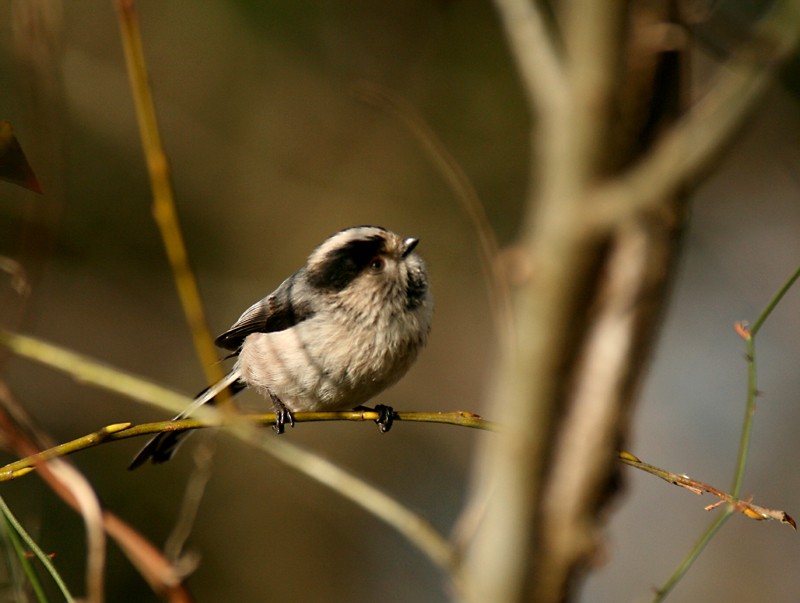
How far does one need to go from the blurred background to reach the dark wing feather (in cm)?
292

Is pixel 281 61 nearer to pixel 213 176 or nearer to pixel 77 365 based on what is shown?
pixel 213 176

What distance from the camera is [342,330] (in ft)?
8.87

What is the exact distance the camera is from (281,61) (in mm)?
7121

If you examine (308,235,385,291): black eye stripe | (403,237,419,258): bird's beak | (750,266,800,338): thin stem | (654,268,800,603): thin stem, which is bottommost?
(654,268,800,603): thin stem

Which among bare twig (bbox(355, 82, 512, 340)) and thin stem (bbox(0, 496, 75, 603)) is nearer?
thin stem (bbox(0, 496, 75, 603))

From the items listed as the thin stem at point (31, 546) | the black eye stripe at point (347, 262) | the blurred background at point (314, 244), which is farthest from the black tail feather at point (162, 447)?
the blurred background at point (314, 244)

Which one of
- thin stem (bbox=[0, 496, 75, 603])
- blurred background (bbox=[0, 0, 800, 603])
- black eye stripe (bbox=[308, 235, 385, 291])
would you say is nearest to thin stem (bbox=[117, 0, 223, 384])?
thin stem (bbox=[0, 496, 75, 603])

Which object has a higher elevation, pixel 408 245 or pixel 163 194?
pixel 408 245

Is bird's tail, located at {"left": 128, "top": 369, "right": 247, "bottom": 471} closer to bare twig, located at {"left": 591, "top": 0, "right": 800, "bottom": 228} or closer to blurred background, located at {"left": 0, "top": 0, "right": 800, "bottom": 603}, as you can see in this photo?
bare twig, located at {"left": 591, "top": 0, "right": 800, "bottom": 228}

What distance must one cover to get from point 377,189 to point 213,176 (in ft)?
4.10

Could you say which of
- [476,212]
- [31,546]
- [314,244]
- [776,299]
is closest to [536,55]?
[476,212]

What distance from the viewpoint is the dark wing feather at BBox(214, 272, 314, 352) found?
112 inches

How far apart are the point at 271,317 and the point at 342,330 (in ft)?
1.07

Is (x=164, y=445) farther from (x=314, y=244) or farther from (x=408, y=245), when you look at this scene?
(x=314, y=244)
